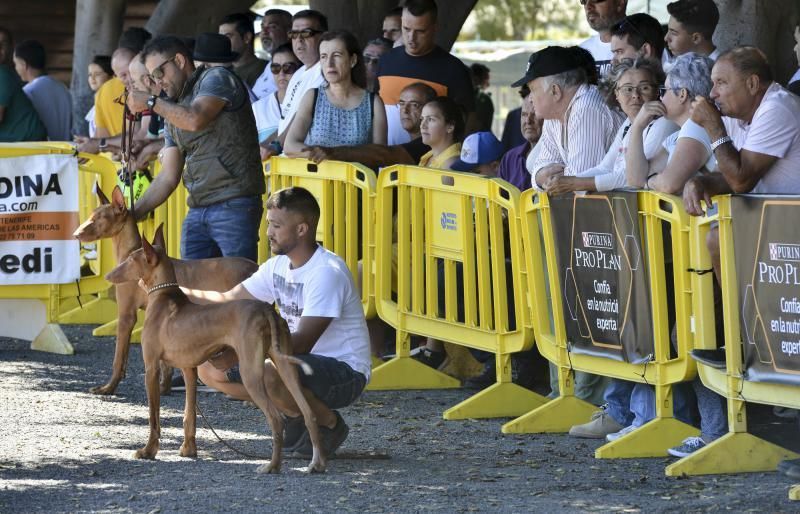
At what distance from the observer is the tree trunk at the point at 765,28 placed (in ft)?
34.4

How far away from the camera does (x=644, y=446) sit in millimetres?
7617

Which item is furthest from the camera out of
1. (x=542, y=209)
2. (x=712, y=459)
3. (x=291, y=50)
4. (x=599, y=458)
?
(x=291, y=50)

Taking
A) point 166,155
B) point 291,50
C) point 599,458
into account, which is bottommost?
point 599,458

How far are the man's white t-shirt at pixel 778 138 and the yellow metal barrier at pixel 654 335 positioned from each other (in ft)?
1.61

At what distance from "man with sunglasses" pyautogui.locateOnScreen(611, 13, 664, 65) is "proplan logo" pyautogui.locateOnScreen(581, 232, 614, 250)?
1687 mm

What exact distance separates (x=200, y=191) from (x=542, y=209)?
233 cm

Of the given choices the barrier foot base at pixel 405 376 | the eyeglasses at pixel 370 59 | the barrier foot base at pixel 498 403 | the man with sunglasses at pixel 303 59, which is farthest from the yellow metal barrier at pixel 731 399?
the eyeglasses at pixel 370 59

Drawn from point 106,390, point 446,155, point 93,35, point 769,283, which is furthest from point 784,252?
point 93,35

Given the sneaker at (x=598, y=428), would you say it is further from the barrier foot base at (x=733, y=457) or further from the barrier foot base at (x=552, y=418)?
the barrier foot base at (x=733, y=457)

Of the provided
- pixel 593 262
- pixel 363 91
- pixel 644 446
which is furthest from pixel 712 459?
pixel 363 91

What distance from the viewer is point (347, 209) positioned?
1027 centimetres

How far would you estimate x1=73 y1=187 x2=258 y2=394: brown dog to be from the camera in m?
8.98

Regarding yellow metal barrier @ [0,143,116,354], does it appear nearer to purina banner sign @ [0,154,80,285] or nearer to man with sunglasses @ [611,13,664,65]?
purina banner sign @ [0,154,80,285]

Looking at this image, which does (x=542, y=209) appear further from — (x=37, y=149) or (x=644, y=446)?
(x=37, y=149)
